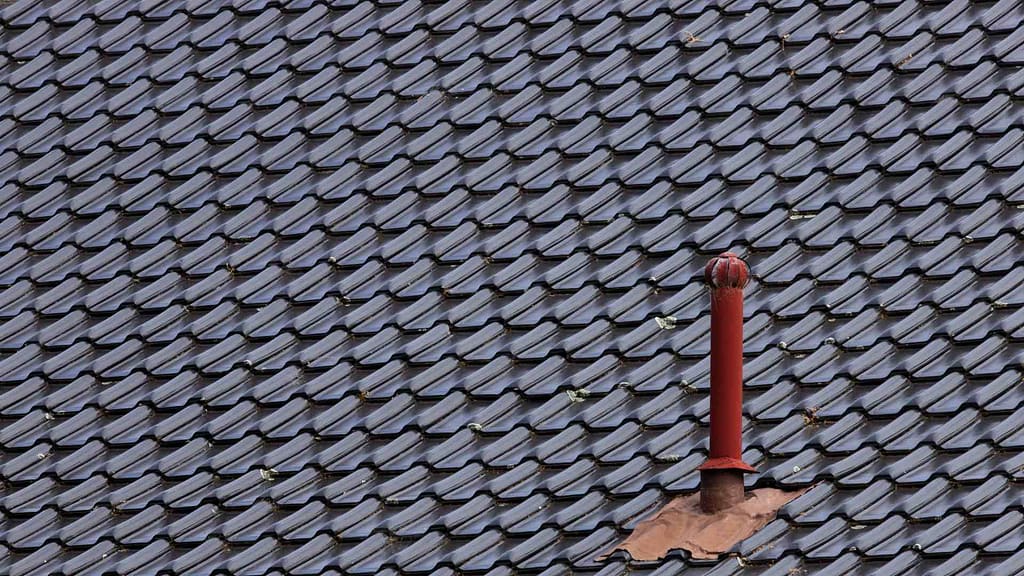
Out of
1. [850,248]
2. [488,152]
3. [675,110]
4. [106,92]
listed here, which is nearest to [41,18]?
[106,92]

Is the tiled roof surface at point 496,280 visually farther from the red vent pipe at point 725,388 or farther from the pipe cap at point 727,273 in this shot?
the pipe cap at point 727,273

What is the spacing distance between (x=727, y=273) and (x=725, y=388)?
463mm

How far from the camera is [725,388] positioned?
8.01 meters

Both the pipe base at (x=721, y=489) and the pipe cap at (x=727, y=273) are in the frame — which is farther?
the pipe cap at (x=727, y=273)

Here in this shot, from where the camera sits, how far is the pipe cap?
8.12 meters

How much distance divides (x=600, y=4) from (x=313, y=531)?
346 cm

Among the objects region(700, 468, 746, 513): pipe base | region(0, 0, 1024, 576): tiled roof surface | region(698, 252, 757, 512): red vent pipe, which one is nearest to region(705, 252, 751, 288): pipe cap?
region(698, 252, 757, 512): red vent pipe

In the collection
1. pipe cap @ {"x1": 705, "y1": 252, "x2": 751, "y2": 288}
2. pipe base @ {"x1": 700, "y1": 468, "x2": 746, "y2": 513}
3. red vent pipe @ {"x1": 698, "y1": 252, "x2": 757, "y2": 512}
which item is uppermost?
pipe cap @ {"x1": 705, "y1": 252, "x2": 751, "y2": 288}

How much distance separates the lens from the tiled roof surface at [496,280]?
822cm

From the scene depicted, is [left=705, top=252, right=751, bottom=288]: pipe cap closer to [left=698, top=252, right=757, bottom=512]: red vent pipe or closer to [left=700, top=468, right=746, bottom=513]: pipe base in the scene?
[left=698, top=252, right=757, bottom=512]: red vent pipe

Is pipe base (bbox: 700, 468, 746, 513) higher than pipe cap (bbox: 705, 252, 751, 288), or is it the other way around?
pipe cap (bbox: 705, 252, 751, 288)

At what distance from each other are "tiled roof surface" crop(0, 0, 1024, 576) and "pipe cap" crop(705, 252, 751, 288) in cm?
58

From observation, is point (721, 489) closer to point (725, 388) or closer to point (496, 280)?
point (725, 388)

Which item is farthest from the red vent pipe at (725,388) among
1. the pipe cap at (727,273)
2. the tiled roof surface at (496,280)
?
the tiled roof surface at (496,280)
